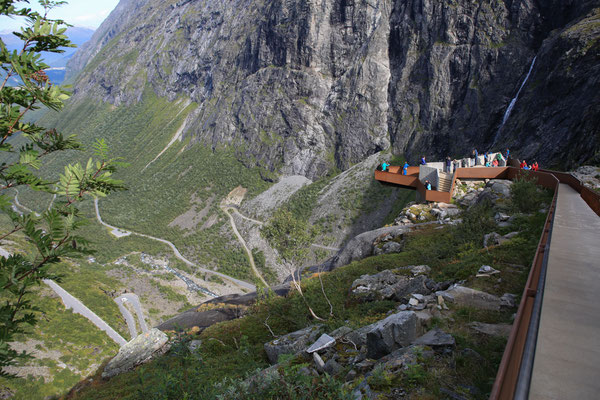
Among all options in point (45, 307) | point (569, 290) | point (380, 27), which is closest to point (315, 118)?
point (380, 27)

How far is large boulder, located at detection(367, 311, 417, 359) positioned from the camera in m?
7.23

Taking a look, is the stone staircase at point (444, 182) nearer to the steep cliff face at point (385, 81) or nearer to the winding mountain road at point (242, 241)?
the steep cliff face at point (385, 81)

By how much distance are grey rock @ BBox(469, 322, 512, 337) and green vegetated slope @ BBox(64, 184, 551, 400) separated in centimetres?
25

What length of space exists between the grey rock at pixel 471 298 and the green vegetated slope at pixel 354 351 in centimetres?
36

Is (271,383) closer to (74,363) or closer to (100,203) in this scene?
(74,363)

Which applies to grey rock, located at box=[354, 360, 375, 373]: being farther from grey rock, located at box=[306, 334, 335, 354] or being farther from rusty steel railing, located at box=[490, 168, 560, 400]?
rusty steel railing, located at box=[490, 168, 560, 400]

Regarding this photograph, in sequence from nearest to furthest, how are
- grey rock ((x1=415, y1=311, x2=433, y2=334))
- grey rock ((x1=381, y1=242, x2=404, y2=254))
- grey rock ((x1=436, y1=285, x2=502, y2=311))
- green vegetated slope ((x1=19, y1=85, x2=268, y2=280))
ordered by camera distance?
grey rock ((x1=415, y1=311, x2=433, y2=334)) → grey rock ((x1=436, y1=285, x2=502, y2=311)) → grey rock ((x1=381, y1=242, x2=404, y2=254)) → green vegetated slope ((x1=19, y1=85, x2=268, y2=280))

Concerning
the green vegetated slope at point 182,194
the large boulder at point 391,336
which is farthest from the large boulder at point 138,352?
the green vegetated slope at point 182,194

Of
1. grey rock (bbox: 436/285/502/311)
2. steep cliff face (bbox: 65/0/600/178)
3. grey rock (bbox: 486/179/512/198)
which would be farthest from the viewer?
steep cliff face (bbox: 65/0/600/178)

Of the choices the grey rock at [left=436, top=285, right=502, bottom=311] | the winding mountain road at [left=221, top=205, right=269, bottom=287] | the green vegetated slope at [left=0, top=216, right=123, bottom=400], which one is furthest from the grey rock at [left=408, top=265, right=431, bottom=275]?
the winding mountain road at [left=221, top=205, right=269, bottom=287]

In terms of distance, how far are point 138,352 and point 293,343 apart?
13.1m

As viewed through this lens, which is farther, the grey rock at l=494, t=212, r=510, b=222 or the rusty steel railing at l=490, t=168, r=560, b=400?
the grey rock at l=494, t=212, r=510, b=222

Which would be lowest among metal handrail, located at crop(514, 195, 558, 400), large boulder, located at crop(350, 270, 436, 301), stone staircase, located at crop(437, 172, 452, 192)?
large boulder, located at crop(350, 270, 436, 301)

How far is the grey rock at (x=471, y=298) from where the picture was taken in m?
8.98
